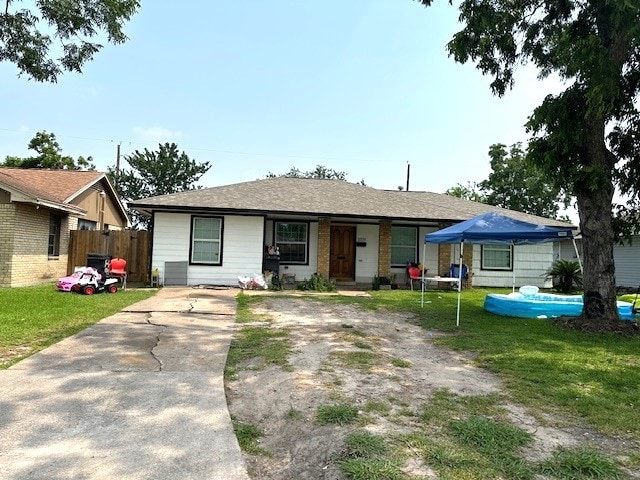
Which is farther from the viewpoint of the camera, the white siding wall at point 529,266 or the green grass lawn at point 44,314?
the white siding wall at point 529,266

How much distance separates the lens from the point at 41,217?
1430 cm

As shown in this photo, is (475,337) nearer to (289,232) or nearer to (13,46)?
(289,232)

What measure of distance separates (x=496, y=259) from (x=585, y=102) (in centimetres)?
1003

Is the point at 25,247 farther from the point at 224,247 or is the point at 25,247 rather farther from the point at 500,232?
the point at 500,232

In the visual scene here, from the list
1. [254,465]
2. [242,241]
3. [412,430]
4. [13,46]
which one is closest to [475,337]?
[412,430]

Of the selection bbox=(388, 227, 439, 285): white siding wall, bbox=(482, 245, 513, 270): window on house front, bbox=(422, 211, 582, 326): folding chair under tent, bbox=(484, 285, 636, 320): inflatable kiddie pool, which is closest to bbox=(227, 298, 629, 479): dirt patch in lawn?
bbox=(422, 211, 582, 326): folding chair under tent

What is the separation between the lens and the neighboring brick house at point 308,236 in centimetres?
1438

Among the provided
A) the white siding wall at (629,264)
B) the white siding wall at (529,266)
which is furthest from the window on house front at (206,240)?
the white siding wall at (629,264)

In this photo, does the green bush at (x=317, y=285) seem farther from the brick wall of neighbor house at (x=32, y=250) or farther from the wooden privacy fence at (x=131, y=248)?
the brick wall of neighbor house at (x=32, y=250)

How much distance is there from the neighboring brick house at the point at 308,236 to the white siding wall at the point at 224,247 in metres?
0.03

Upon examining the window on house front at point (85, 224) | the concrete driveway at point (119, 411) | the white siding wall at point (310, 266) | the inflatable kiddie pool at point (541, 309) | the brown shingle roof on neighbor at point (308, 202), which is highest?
the brown shingle roof on neighbor at point (308, 202)

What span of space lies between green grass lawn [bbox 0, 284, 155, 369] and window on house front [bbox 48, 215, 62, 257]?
3375 mm

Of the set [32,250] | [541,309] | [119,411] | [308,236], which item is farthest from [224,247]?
[119,411]

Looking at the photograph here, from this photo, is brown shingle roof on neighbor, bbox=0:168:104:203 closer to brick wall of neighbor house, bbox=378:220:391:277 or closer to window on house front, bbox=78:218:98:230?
window on house front, bbox=78:218:98:230
